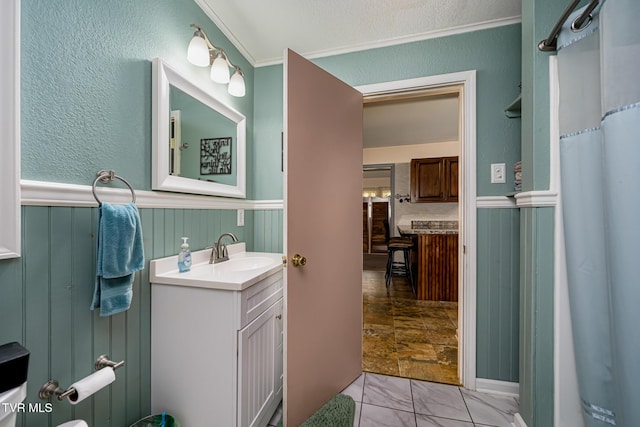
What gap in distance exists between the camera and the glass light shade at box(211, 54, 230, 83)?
1.54m

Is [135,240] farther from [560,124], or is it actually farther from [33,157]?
[560,124]

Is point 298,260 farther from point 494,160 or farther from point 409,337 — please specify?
point 409,337

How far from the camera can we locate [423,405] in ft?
5.05

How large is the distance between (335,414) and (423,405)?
561 millimetres

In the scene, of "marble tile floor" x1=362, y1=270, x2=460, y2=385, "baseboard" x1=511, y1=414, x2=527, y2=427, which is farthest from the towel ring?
"baseboard" x1=511, y1=414, x2=527, y2=427

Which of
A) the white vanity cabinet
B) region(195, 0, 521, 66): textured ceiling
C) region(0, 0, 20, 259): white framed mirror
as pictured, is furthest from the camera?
region(195, 0, 521, 66): textured ceiling

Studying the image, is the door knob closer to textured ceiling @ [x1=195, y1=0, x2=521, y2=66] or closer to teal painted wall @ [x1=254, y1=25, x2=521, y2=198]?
teal painted wall @ [x1=254, y1=25, x2=521, y2=198]

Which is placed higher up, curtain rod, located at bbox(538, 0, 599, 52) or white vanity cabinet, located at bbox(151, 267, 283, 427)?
curtain rod, located at bbox(538, 0, 599, 52)

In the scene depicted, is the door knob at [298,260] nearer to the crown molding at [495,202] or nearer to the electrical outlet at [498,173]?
the crown molding at [495,202]

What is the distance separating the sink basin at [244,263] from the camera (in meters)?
1.54

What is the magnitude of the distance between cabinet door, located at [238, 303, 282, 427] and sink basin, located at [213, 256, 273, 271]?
0.35m

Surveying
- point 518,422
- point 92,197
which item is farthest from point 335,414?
point 92,197

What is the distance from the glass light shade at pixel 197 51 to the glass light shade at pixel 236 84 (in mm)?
305

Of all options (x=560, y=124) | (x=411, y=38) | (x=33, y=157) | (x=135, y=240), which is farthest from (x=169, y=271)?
(x=411, y=38)
